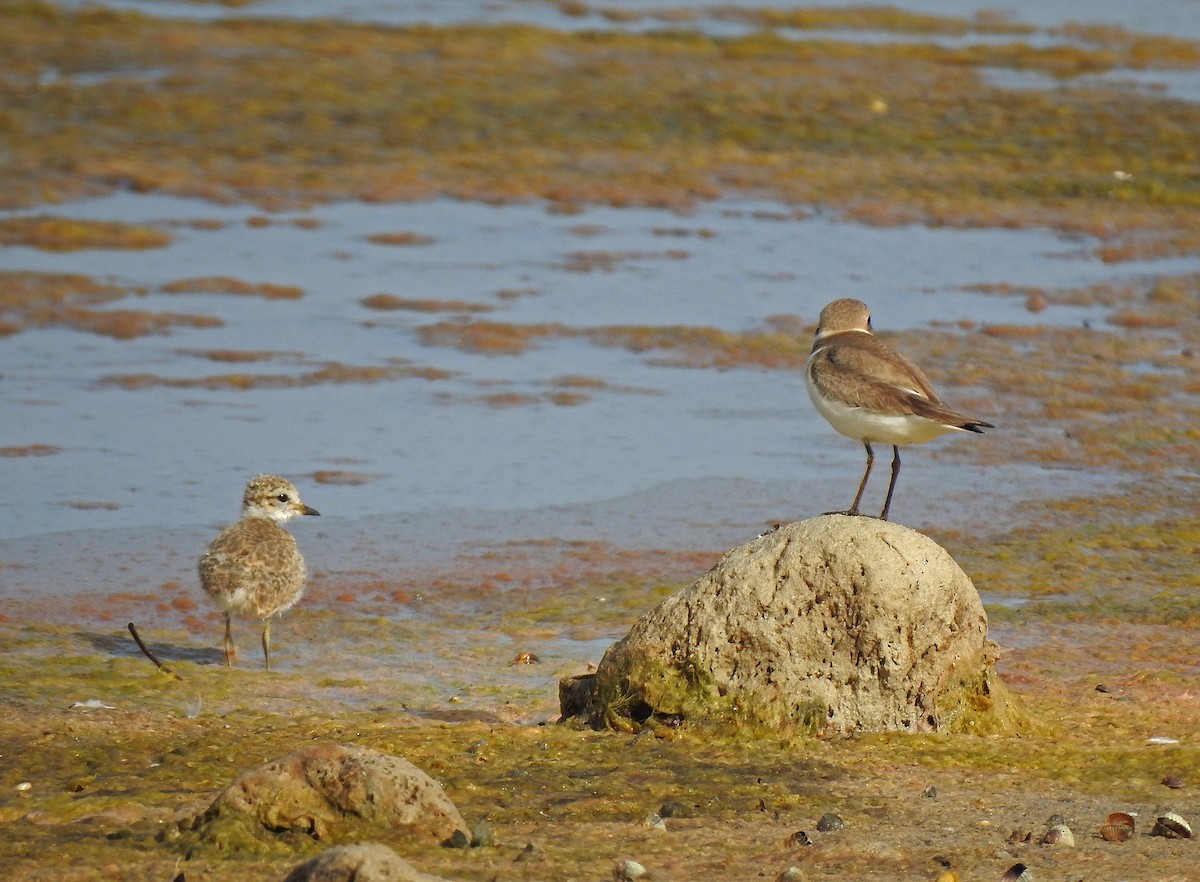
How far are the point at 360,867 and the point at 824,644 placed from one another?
256 centimetres

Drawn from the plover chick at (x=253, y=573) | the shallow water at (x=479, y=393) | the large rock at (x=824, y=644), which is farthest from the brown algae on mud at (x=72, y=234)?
the large rock at (x=824, y=644)

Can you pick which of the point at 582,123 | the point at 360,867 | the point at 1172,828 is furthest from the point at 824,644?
the point at 582,123

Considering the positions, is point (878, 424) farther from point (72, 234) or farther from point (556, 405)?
point (72, 234)

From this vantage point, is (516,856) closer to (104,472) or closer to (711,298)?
(104,472)

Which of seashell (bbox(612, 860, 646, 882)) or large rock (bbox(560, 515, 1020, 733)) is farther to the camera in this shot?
large rock (bbox(560, 515, 1020, 733))

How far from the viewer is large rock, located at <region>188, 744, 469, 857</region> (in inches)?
210

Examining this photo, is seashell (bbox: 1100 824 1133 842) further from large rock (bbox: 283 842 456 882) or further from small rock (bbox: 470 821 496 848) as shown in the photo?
large rock (bbox: 283 842 456 882)

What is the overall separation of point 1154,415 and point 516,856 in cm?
779

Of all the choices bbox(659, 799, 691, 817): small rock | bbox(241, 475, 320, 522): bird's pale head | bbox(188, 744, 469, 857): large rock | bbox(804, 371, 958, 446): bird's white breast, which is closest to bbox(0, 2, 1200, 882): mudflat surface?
bbox(659, 799, 691, 817): small rock

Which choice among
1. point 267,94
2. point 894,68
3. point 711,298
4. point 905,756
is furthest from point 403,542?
point 894,68

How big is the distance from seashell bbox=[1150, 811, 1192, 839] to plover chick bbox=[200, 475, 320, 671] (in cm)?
389

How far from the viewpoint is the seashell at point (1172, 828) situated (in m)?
5.70

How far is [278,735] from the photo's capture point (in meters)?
6.64

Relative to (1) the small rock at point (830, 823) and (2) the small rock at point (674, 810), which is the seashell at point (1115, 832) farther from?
(2) the small rock at point (674, 810)
